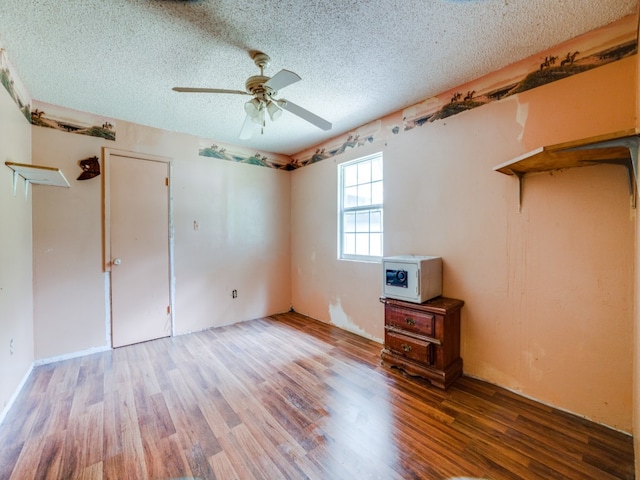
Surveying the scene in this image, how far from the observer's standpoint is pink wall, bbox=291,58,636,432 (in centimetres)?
169

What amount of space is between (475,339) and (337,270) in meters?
1.80

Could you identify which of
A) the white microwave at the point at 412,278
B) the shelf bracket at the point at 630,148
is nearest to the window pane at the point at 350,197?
the white microwave at the point at 412,278

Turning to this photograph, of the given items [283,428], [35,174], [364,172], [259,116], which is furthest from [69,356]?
[364,172]

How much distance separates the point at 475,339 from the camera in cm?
231

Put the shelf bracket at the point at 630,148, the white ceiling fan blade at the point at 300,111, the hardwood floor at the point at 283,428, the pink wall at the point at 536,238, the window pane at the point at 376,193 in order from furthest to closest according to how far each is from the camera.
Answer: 1. the window pane at the point at 376,193
2. the white ceiling fan blade at the point at 300,111
3. the pink wall at the point at 536,238
4. the hardwood floor at the point at 283,428
5. the shelf bracket at the point at 630,148

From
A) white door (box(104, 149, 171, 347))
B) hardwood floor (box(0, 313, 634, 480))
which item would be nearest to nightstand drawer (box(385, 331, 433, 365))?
hardwood floor (box(0, 313, 634, 480))

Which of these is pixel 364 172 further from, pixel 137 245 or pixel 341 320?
pixel 137 245

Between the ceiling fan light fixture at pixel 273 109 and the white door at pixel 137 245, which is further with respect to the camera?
the white door at pixel 137 245

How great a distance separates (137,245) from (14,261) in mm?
1076

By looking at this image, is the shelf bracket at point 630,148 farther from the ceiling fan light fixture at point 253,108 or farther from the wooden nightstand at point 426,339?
the ceiling fan light fixture at point 253,108

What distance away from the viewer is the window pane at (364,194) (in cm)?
333

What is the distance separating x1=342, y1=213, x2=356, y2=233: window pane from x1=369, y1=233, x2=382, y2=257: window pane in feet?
1.08

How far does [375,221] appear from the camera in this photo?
10.7ft

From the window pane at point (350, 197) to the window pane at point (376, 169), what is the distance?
316 mm
